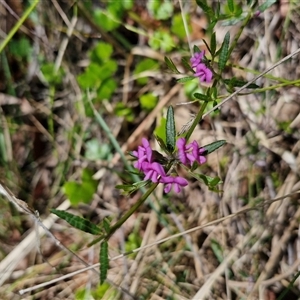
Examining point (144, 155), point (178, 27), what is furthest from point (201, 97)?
point (178, 27)

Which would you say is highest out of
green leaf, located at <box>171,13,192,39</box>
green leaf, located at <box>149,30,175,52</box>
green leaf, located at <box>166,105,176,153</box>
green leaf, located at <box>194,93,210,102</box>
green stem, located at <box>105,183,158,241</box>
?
green leaf, located at <box>171,13,192,39</box>

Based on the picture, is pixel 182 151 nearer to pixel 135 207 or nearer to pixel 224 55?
pixel 135 207

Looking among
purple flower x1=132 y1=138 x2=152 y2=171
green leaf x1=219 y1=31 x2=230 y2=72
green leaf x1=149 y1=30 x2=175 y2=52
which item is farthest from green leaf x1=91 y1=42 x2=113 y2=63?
purple flower x1=132 y1=138 x2=152 y2=171

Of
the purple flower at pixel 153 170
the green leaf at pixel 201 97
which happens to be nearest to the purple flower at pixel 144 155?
the purple flower at pixel 153 170

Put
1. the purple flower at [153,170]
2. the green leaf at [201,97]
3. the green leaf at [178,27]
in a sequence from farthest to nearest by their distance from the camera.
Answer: the green leaf at [178,27]
the green leaf at [201,97]
the purple flower at [153,170]

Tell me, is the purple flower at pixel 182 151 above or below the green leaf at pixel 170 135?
below

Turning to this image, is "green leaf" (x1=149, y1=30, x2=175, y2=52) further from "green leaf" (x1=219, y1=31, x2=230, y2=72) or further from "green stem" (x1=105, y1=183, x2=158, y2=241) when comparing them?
"green stem" (x1=105, y1=183, x2=158, y2=241)

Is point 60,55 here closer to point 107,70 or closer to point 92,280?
point 107,70

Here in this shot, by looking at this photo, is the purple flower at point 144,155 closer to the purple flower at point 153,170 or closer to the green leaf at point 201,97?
the purple flower at point 153,170
